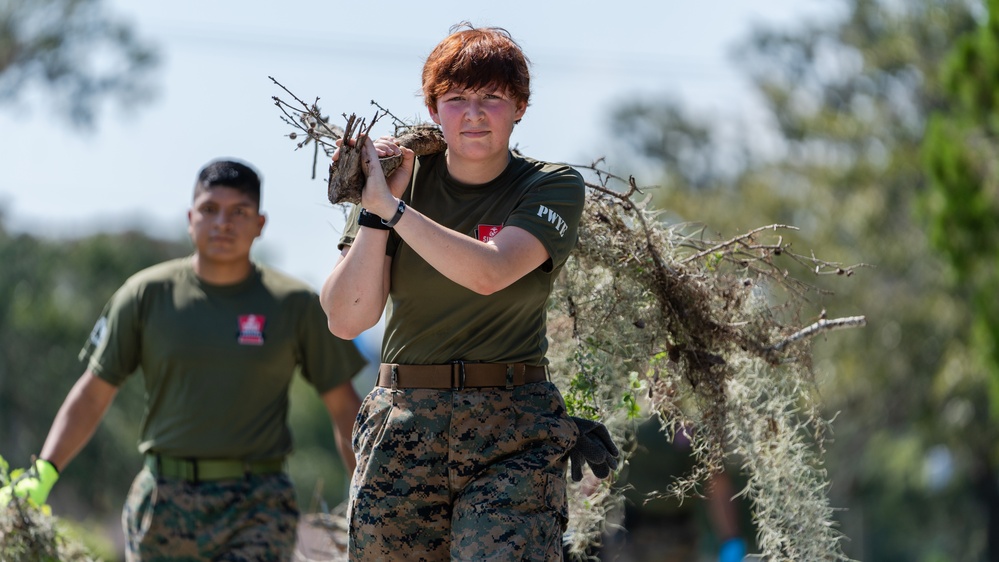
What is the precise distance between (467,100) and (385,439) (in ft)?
3.28

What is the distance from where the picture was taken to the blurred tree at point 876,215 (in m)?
24.2

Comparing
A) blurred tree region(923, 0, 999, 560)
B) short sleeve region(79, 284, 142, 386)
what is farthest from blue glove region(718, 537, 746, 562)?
blurred tree region(923, 0, 999, 560)

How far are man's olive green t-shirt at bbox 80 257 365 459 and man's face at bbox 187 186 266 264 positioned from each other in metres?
0.15

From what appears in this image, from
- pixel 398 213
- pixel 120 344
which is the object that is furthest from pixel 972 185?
pixel 398 213

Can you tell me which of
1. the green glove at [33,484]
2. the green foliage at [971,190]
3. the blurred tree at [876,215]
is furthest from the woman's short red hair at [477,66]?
the blurred tree at [876,215]

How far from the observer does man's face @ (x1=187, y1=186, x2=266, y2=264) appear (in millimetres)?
5926

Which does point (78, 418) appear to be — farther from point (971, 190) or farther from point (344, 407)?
point (971, 190)

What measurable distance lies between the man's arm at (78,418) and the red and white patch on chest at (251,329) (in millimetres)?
631

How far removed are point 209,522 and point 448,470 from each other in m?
2.14

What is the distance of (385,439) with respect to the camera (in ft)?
12.9

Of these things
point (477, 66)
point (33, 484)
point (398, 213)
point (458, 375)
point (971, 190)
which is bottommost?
point (33, 484)

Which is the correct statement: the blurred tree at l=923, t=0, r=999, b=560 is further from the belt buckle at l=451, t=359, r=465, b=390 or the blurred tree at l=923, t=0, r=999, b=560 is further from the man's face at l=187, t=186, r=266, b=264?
the belt buckle at l=451, t=359, r=465, b=390

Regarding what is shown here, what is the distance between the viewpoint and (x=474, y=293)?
396cm

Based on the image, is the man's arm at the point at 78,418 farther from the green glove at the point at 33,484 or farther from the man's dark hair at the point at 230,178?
the man's dark hair at the point at 230,178
